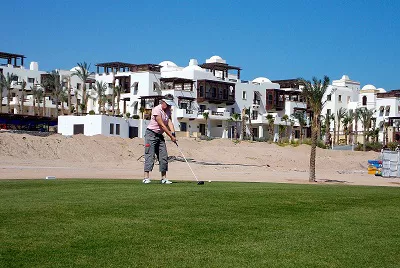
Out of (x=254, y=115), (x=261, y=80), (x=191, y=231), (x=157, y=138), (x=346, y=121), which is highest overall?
(x=261, y=80)

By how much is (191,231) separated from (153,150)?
888 centimetres

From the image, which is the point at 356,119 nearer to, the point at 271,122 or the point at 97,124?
the point at 271,122

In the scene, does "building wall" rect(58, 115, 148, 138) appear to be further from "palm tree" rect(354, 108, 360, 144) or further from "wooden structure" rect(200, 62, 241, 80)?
"palm tree" rect(354, 108, 360, 144)

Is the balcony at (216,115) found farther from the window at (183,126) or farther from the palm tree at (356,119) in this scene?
the palm tree at (356,119)

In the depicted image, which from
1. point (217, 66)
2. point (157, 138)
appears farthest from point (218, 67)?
point (157, 138)

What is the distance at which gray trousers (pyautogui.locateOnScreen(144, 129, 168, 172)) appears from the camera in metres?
16.9

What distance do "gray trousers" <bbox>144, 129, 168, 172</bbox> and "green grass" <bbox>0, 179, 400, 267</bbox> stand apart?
4.58 m

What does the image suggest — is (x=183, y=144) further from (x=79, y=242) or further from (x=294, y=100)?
(x=79, y=242)

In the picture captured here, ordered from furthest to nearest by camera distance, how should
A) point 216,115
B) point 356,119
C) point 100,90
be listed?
point 356,119
point 100,90
point 216,115

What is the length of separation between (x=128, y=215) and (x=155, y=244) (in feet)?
6.91

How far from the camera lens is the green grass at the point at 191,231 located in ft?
22.0

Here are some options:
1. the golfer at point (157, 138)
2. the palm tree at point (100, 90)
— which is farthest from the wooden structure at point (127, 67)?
the golfer at point (157, 138)

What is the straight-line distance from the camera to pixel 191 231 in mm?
8219

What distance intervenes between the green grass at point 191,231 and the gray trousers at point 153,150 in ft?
15.0
